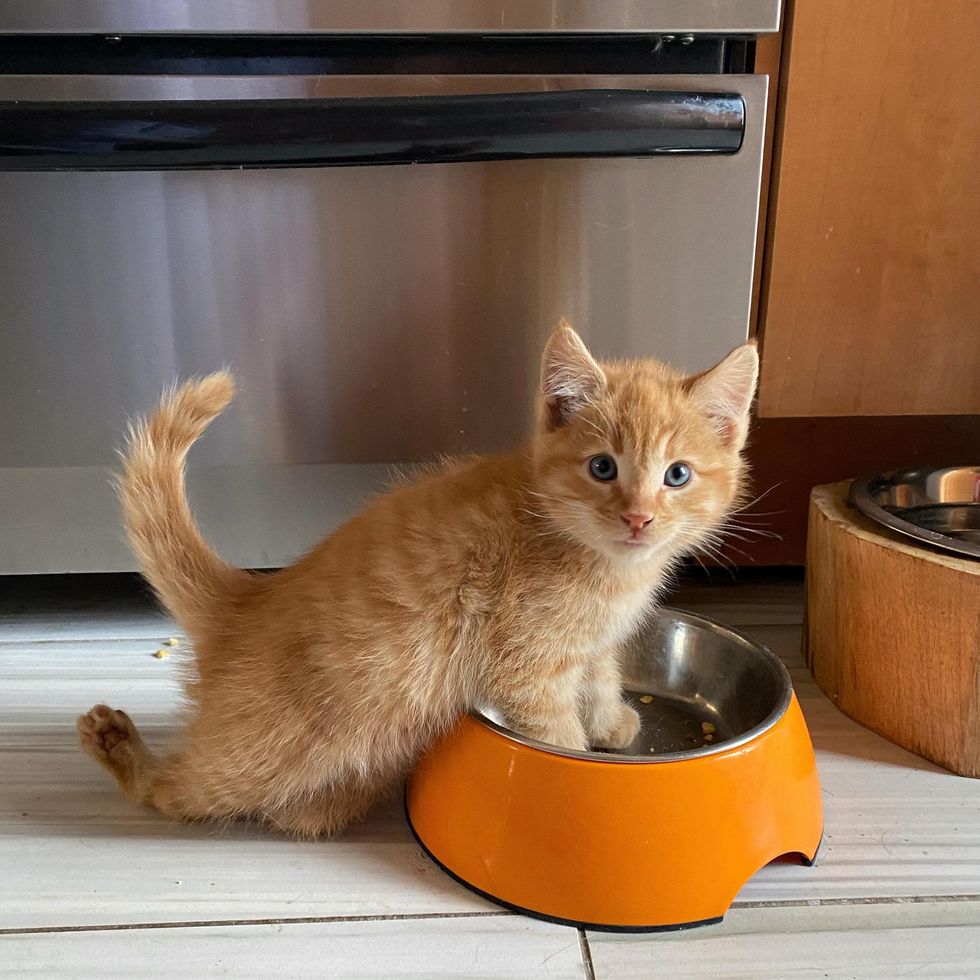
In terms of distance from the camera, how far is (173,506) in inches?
37.5

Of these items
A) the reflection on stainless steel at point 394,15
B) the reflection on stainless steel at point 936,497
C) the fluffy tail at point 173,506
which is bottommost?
the reflection on stainless steel at point 936,497

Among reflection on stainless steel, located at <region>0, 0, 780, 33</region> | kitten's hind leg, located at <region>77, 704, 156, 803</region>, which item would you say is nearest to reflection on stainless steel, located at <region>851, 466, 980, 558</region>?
reflection on stainless steel, located at <region>0, 0, 780, 33</region>

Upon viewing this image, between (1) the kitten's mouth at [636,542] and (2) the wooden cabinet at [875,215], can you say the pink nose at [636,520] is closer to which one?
(1) the kitten's mouth at [636,542]

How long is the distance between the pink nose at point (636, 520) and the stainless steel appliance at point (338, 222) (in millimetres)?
418

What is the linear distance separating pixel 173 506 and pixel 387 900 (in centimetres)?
44

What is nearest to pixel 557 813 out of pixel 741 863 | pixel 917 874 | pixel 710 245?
pixel 741 863

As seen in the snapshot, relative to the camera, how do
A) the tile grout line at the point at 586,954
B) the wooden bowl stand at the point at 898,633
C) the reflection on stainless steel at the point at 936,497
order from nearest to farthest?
A: the tile grout line at the point at 586,954
the wooden bowl stand at the point at 898,633
the reflection on stainless steel at the point at 936,497

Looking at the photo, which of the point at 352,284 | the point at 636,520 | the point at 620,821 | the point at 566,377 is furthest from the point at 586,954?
the point at 352,284

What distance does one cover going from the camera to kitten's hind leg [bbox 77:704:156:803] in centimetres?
96

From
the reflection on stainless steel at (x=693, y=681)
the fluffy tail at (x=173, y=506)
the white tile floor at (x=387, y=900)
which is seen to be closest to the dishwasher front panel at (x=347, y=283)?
the fluffy tail at (x=173, y=506)

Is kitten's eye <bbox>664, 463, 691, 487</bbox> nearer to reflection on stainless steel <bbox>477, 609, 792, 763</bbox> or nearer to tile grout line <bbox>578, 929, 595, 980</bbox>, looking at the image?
reflection on stainless steel <bbox>477, 609, 792, 763</bbox>

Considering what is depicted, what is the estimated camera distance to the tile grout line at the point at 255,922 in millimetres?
807

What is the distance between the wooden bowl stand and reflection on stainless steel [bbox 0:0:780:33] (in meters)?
0.59

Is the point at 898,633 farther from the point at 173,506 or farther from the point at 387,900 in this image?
the point at 173,506
